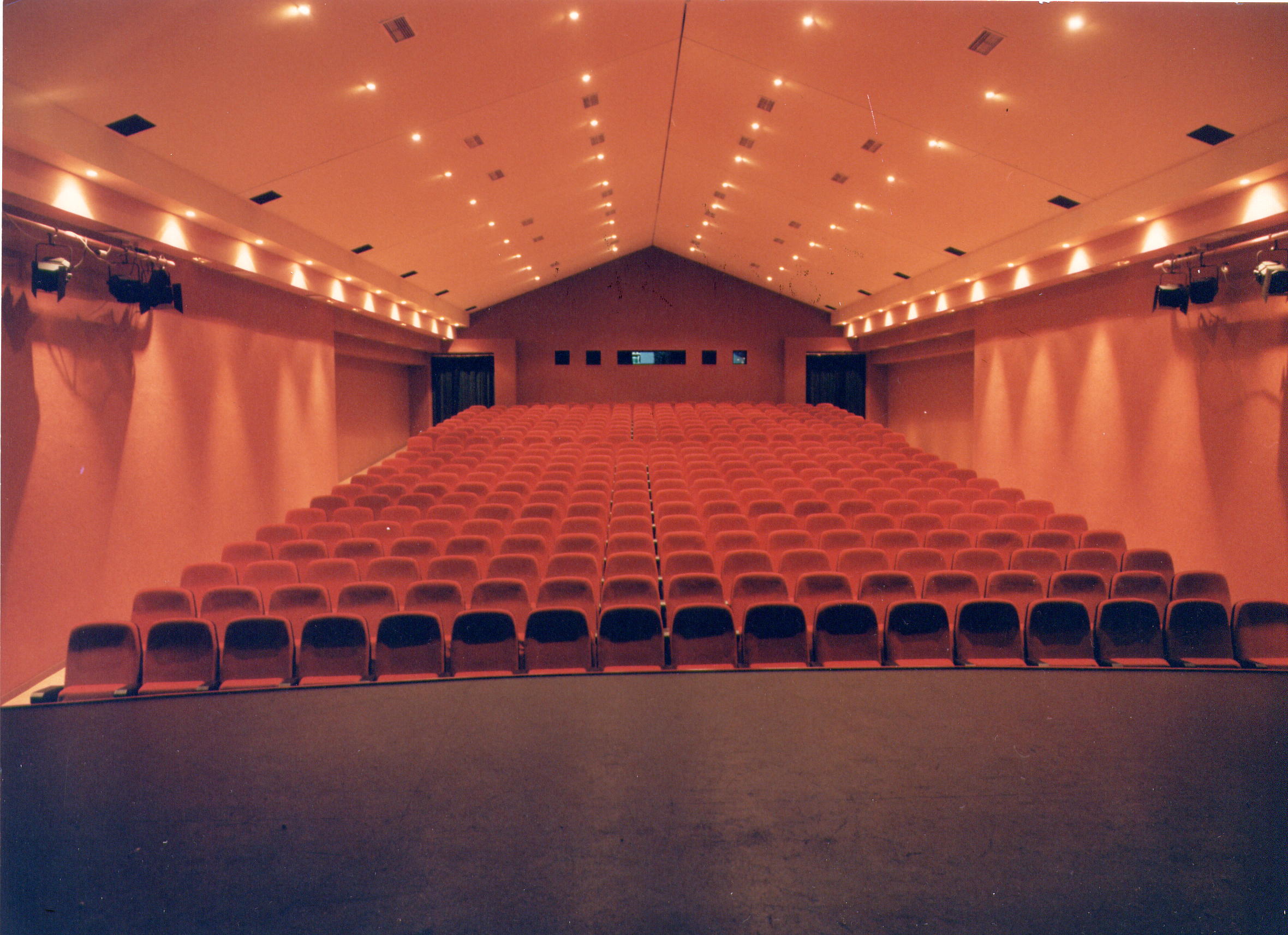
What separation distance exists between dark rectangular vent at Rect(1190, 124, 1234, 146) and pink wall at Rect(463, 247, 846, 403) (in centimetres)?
1314

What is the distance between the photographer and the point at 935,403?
50.5 feet

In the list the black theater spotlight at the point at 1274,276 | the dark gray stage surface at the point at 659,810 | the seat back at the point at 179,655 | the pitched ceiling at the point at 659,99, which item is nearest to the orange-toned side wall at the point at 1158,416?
the black theater spotlight at the point at 1274,276

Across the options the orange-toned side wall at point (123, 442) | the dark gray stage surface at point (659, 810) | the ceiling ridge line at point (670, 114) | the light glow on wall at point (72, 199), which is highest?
the ceiling ridge line at point (670, 114)

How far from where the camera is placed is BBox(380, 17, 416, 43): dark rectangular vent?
17.7 feet

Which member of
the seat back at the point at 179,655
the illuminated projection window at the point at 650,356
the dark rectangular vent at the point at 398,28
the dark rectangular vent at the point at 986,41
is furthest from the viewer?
the illuminated projection window at the point at 650,356

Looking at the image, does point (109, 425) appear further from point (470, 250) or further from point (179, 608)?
point (470, 250)

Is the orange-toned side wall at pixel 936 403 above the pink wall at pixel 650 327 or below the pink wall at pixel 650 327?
below

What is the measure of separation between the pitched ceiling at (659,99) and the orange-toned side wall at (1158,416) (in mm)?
1466

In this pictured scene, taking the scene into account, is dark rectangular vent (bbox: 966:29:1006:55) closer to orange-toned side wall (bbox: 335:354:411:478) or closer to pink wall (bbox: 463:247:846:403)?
orange-toned side wall (bbox: 335:354:411:478)

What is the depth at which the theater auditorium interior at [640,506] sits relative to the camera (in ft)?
5.98

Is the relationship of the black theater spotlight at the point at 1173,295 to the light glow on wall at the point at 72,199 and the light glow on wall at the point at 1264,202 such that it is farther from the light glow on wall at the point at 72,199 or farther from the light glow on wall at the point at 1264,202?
the light glow on wall at the point at 72,199

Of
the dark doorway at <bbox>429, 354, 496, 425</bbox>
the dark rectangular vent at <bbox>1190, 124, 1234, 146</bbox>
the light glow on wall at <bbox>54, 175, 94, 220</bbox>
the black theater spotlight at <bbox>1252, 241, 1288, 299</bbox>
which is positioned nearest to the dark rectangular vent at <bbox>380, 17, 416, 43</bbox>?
the light glow on wall at <bbox>54, 175, 94, 220</bbox>

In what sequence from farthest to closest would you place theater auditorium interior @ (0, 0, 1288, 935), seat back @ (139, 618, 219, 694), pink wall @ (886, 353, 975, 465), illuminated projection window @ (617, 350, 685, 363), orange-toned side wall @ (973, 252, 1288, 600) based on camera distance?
illuminated projection window @ (617, 350, 685, 363) < pink wall @ (886, 353, 975, 465) < orange-toned side wall @ (973, 252, 1288, 600) < seat back @ (139, 618, 219, 694) < theater auditorium interior @ (0, 0, 1288, 935)

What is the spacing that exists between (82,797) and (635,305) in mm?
17958
